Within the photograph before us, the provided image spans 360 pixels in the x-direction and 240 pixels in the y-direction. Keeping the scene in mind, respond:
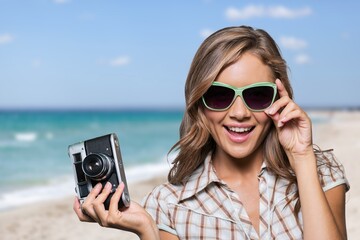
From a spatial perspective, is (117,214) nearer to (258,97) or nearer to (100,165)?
(100,165)

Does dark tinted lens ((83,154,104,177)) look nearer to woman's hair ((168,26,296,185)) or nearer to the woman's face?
woman's hair ((168,26,296,185))

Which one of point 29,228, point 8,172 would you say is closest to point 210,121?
point 29,228

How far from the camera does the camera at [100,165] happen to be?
7.08 ft

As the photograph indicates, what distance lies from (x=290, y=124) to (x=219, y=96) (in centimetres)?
A: 30

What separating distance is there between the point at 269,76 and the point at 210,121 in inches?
11.7

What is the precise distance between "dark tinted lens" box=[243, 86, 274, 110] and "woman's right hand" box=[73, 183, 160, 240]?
58 centimetres

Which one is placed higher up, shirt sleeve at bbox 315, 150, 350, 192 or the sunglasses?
the sunglasses

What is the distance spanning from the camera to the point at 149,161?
19.0 metres

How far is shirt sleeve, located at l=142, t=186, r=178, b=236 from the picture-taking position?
230 cm

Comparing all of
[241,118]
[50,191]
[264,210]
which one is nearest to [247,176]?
[264,210]

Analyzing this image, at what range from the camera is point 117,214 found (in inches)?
84.7

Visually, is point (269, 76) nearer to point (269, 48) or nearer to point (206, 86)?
point (269, 48)

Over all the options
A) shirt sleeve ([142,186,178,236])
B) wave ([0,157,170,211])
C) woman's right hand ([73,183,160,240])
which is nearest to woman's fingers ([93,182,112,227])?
woman's right hand ([73,183,160,240])

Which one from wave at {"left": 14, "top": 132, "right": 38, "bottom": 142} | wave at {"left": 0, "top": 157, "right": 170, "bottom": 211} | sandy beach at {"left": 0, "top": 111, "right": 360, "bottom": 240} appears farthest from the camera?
wave at {"left": 14, "top": 132, "right": 38, "bottom": 142}
